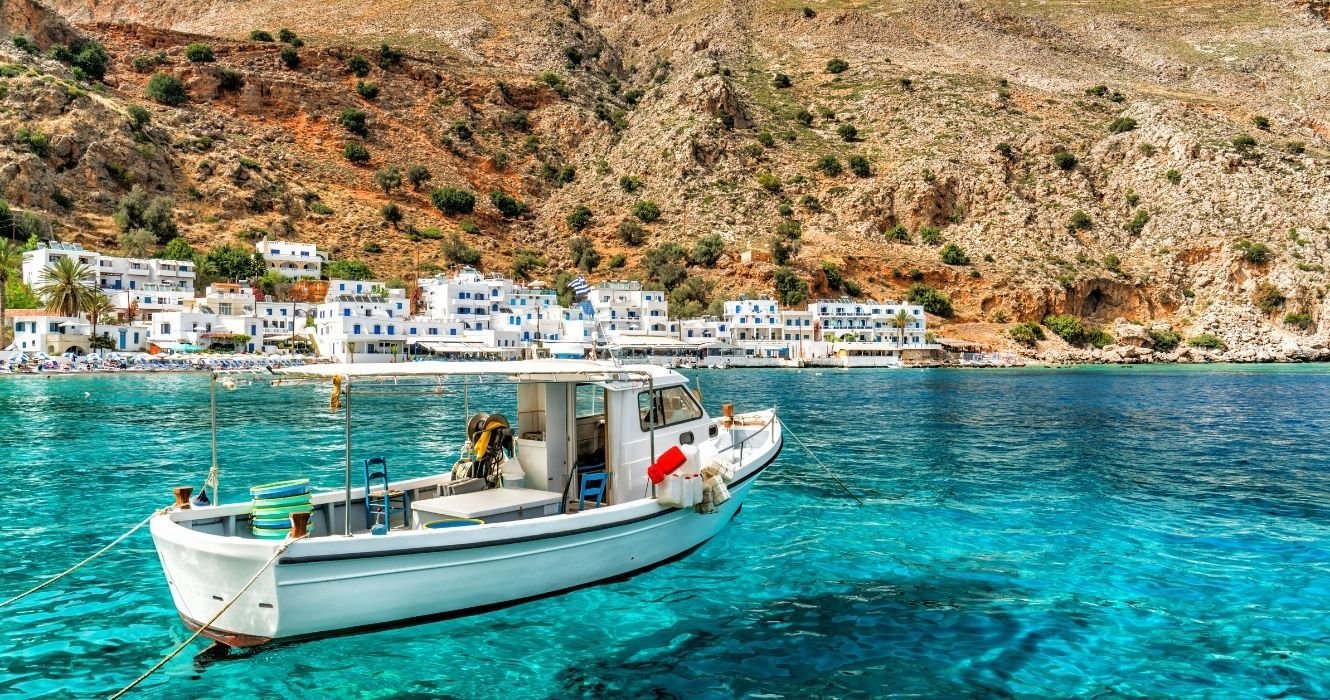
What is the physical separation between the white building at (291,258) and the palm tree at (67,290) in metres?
18.4

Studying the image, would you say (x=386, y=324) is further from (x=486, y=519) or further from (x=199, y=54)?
(x=199, y=54)

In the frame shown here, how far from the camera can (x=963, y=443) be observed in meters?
26.3

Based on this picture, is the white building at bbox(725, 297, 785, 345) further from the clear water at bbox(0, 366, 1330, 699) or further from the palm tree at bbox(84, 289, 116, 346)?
the clear water at bbox(0, 366, 1330, 699)

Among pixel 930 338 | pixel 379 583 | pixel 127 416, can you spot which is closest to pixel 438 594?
pixel 379 583

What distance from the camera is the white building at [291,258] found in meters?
83.6

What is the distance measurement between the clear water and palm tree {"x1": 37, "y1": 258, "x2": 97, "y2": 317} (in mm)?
47412

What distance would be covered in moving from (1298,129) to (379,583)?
453ft

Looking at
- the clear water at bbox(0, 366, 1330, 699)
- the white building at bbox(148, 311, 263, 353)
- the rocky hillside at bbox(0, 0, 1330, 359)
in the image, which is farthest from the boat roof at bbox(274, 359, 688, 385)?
the rocky hillside at bbox(0, 0, 1330, 359)

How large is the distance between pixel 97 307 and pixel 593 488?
6935cm

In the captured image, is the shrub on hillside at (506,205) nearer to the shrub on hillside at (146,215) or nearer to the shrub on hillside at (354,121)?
the shrub on hillside at (354,121)

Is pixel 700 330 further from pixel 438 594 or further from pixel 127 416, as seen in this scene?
pixel 438 594

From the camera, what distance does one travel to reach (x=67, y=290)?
6394 cm

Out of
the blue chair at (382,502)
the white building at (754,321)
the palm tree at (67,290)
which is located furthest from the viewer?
the white building at (754,321)

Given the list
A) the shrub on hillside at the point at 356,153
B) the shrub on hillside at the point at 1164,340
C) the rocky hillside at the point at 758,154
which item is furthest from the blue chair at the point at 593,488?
the shrub on hillside at the point at 356,153
